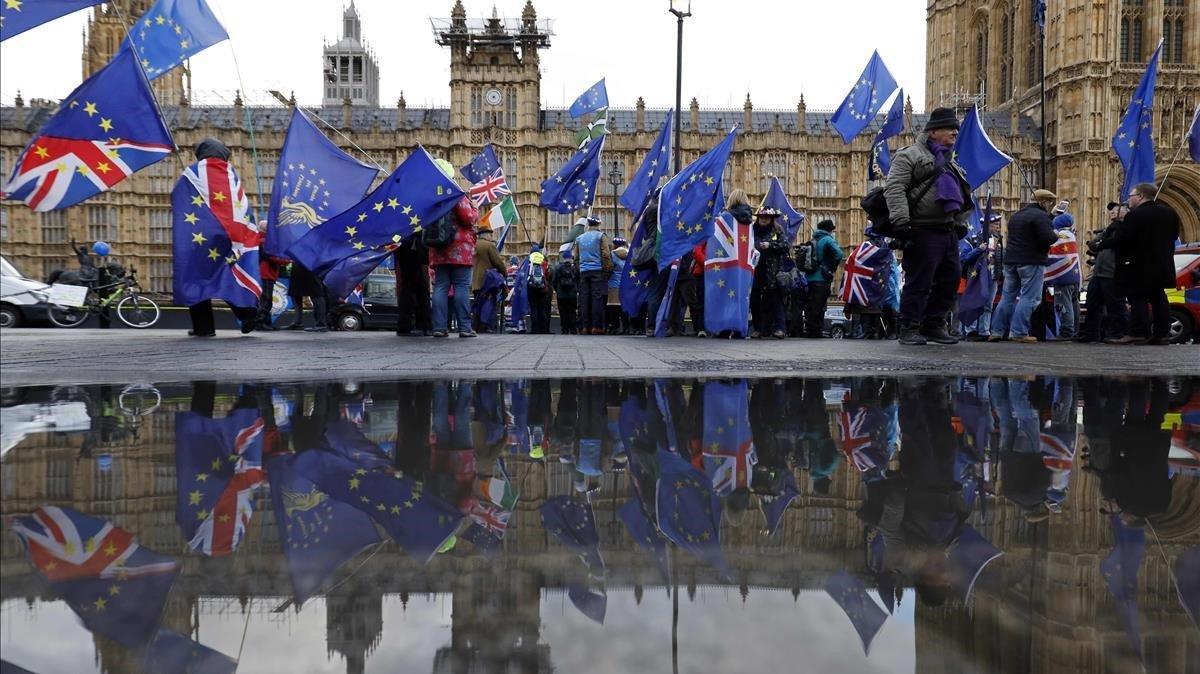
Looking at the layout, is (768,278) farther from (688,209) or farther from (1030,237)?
(1030,237)

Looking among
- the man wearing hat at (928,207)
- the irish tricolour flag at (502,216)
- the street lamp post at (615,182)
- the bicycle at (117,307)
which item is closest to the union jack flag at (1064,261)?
the man wearing hat at (928,207)

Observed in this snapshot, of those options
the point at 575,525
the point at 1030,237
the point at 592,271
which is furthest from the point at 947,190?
the point at 592,271

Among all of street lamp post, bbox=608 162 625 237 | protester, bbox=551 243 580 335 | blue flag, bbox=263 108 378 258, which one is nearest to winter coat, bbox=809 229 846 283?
protester, bbox=551 243 580 335

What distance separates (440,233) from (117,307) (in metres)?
7.87

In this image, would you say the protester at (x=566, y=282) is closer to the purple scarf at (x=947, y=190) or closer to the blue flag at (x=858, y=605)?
the purple scarf at (x=947, y=190)

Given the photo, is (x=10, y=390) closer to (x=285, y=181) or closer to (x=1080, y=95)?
(x=285, y=181)

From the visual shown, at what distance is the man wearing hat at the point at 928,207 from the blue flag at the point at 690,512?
14.5 feet

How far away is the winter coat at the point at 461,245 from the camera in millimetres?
7512

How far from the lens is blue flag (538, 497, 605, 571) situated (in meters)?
1.07

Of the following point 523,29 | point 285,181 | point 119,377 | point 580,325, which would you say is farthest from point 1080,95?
point 119,377

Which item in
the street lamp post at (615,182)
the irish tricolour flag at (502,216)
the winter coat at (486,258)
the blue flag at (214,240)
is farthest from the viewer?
the street lamp post at (615,182)

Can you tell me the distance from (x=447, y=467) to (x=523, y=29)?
39.4 meters

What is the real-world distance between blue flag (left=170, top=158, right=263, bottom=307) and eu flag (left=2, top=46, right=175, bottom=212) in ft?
2.26

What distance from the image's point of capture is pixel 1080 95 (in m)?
37.7
